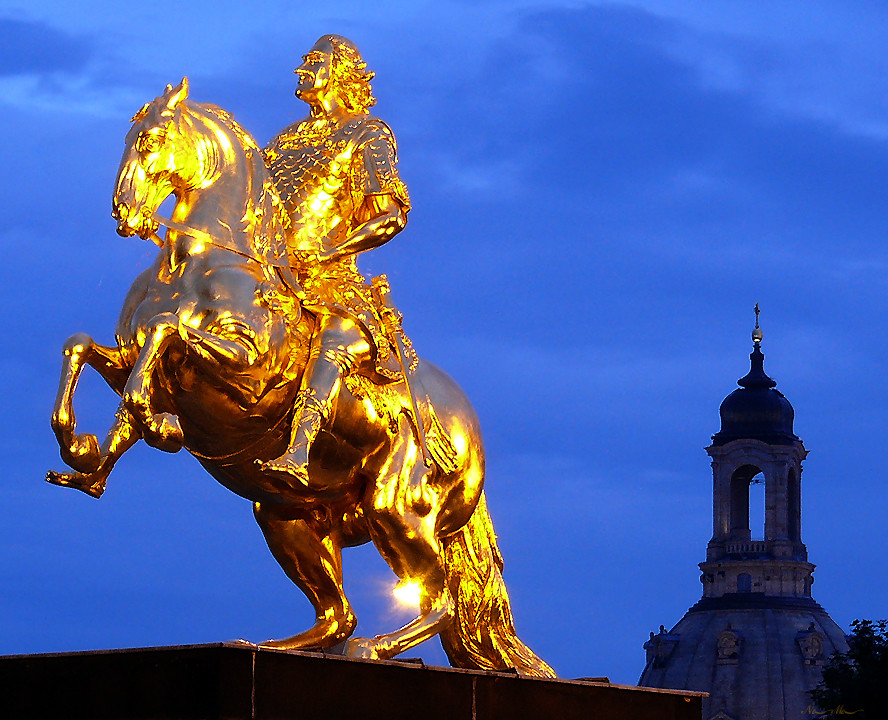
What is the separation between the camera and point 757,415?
4149 inches

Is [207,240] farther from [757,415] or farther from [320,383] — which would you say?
[757,415]

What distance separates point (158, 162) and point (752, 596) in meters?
93.2

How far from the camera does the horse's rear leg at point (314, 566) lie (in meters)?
15.3

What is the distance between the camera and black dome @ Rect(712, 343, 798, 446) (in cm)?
10469

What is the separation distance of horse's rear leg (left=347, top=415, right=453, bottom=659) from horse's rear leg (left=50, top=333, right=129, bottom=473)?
1720 mm

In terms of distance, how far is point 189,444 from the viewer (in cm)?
1448

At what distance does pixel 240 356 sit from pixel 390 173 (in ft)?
5.76

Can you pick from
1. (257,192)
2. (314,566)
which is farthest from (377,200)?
(314,566)

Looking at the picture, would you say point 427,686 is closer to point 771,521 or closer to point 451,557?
point 451,557

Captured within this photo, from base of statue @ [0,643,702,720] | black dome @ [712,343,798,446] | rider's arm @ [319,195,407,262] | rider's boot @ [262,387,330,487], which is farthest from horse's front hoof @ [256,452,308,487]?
black dome @ [712,343,798,446]

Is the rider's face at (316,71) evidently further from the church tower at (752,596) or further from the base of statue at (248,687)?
the church tower at (752,596)

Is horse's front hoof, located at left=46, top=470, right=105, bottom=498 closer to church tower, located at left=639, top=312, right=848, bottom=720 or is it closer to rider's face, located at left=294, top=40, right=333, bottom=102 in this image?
rider's face, located at left=294, top=40, right=333, bottom=102

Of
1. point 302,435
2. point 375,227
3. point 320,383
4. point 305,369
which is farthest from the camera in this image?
point 375,227

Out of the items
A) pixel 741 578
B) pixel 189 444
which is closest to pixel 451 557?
pixel 189 444
